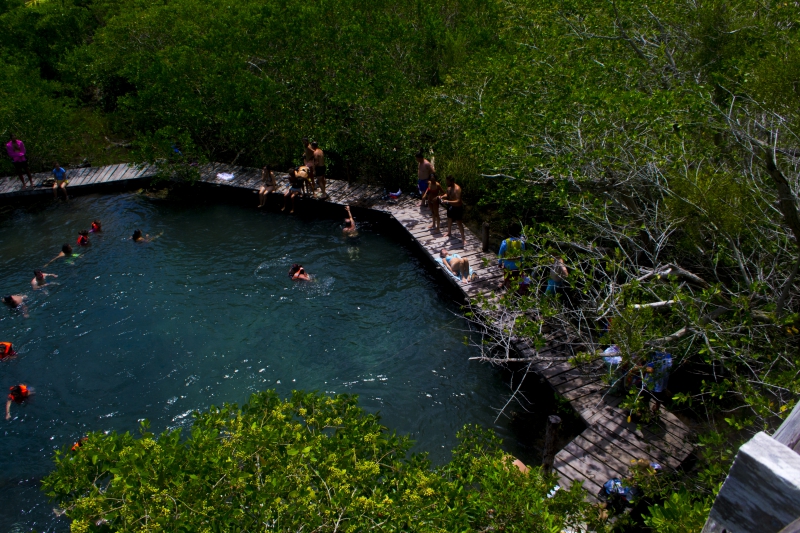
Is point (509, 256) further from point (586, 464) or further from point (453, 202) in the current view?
point (586, 464)

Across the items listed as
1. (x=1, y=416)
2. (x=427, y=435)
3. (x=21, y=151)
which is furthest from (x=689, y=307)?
(x=21, y=151)

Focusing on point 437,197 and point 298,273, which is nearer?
point 298,273

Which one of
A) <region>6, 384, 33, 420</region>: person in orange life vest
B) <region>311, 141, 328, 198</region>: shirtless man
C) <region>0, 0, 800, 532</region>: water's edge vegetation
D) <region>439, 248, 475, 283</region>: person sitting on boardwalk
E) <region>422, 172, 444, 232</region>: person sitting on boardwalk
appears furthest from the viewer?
<region>311, 141, 328, 198</region>: shirtless man

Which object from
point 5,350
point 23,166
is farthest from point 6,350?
point 23,166

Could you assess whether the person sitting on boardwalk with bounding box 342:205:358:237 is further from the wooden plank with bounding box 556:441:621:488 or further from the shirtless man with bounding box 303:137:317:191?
the wooden plank with bounding box 556:441:621:488

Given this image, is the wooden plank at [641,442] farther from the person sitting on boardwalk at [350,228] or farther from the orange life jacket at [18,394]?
the orange life jacket at [18,394]

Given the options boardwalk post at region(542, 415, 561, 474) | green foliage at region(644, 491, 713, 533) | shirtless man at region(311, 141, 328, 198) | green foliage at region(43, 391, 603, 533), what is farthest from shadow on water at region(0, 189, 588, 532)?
green foliage at region(644, 491, 713, 533)

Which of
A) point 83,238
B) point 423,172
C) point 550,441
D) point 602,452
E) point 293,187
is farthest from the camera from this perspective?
point 293,187
